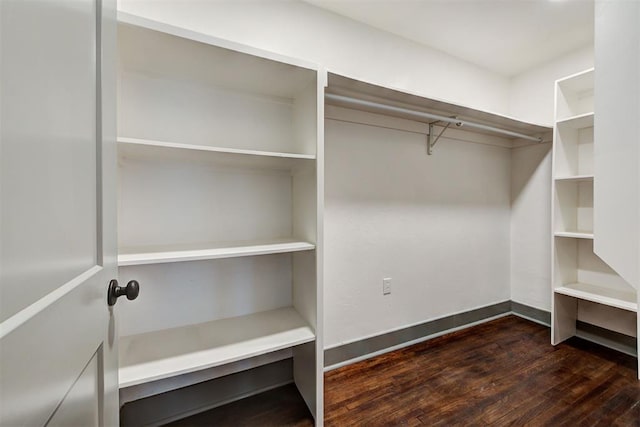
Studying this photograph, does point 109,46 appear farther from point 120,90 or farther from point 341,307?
point 341,307

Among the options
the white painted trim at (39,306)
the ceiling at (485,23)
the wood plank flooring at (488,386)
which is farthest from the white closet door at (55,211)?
the ceiling at (485,23)

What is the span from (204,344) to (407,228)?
152 cm

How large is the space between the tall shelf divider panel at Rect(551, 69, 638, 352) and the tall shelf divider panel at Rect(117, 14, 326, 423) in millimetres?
1968

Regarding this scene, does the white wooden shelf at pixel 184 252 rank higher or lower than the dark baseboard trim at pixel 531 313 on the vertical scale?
higher

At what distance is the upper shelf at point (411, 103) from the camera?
1.51 m

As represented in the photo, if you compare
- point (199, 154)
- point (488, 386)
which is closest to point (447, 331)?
point (488, 386)

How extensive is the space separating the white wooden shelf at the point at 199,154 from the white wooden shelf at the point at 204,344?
83 cm

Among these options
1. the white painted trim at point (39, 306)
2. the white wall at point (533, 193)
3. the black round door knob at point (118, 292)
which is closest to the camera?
the white painted trim at point (39, 306)

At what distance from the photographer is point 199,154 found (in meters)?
1.18

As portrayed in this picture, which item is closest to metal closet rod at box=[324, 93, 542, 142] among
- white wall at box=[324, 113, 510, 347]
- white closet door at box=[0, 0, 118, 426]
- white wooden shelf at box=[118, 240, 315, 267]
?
white wall at box=[324, 113, 510, 347]

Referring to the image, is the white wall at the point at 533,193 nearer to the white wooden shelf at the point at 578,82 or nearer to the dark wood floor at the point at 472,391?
the white wooden shelf at the point at 578,82

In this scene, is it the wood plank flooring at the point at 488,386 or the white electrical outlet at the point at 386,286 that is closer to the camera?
the wood plank flooring at the point at 488,386

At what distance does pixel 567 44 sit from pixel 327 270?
2.55m

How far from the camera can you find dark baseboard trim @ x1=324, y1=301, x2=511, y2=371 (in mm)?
1809
